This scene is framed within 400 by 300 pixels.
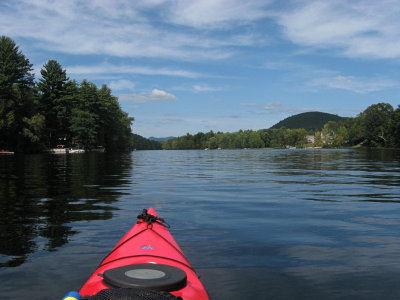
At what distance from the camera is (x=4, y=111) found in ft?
188

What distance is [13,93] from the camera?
61.2 metres

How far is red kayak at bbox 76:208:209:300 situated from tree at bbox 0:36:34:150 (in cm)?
5947

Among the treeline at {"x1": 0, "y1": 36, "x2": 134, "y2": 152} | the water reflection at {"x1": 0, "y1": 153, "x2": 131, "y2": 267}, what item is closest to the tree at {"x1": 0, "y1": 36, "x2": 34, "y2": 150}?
the treeline at {"x1": 0, "y1": 36, "x2": 134, "y2": 152}

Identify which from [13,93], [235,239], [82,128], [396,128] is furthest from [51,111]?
[396,128]

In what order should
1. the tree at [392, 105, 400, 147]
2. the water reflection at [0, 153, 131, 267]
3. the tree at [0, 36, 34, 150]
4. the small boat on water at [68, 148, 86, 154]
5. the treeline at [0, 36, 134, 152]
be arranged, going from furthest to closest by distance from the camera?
the tree at [392, 105, 400, 147], the small boat on water at [68, 148, 86, 154], the treeline at [0, 36, 134, 152], the tree at [0, 36, 34, 150], the water reflection at [0, 153, 131, 267]

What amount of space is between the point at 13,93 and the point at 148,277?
221 ft

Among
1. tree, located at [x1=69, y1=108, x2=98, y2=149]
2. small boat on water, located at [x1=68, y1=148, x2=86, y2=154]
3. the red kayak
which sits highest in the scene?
tree, located at [x1=69, y1=108, x2=98, y2=149]

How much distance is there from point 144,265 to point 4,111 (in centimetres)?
6285

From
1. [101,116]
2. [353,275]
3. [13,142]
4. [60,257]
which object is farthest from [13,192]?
[101,116]

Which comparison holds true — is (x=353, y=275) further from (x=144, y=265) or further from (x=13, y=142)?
(x=13, y=142)

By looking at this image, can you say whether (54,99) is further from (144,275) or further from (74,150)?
(144,275)

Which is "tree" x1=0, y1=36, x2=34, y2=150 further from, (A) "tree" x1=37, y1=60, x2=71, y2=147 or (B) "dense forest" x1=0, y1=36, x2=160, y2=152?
(A) "tree" x1=37, y1=60, x2=71, y2=147

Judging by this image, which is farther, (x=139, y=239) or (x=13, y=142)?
(x=13, y=142)

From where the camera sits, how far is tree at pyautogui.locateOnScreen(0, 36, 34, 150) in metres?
57.9
